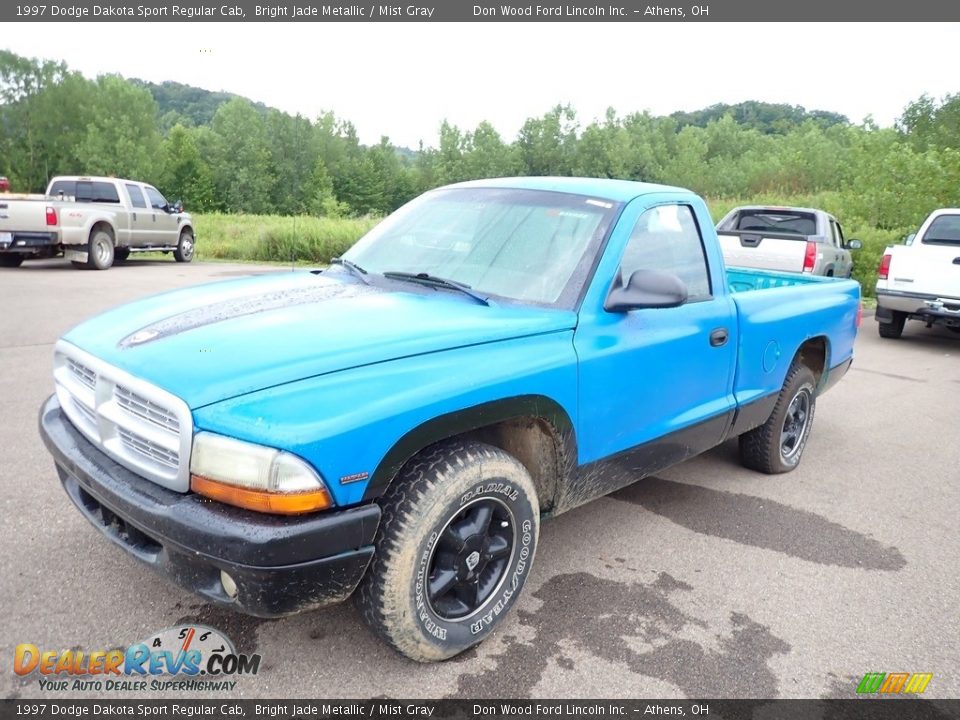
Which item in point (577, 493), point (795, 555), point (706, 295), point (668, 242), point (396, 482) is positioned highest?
point (668, 242)

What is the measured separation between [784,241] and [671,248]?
8540 mm

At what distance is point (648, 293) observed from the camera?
9.75 feet

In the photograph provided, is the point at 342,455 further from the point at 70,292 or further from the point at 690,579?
the point at 70,292

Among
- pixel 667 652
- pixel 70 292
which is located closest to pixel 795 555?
pixel 667 652

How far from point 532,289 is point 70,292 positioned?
1061 centimetres

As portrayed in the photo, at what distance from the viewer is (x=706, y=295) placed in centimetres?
372

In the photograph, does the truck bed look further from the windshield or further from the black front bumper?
the black front bumper

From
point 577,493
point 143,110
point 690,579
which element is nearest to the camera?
point 577,493

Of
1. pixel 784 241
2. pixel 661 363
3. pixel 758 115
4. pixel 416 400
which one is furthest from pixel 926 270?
pixel 758 115

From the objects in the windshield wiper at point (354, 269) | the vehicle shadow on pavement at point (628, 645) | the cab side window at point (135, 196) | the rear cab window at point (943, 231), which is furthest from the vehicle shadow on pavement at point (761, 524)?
the cab side window at point (135, 196)

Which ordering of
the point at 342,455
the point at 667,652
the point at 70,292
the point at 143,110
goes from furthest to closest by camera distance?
the point at 143,110 → the point at 70,292 → the point at 667,652 → the point at 342,455

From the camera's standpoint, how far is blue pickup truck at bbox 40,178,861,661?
6.98 ft

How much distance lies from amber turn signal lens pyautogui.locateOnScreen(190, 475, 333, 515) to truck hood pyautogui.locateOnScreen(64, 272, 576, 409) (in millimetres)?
263

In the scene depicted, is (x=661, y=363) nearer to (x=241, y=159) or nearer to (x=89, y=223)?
(x=89, y=223)
